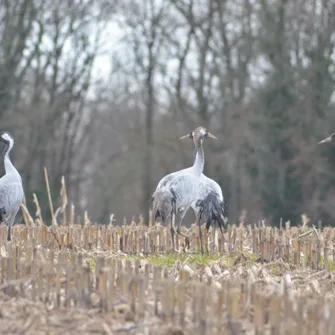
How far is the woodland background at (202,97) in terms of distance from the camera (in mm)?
25016

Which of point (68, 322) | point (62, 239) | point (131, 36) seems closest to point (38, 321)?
point (68, 322)

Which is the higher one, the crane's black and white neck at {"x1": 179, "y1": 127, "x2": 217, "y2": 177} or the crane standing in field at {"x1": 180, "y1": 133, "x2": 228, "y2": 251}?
the crane's black and white neck at {"x1": 179, "y1": 127, "x2": 217, "y2": 177}

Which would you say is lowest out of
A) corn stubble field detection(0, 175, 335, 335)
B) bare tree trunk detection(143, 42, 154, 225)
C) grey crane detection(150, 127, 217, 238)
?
corn stubble field detection(0, 175, 335, 335)

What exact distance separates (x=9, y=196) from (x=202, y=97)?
17.0 metres

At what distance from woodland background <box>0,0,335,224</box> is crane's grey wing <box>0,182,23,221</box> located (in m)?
13.0

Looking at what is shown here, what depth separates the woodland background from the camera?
25.0 m

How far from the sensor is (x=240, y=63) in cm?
2745

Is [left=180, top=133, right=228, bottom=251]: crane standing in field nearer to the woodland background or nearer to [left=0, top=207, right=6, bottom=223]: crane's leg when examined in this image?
[left=0, top=207, right=6, bottom=223]: crane's leg

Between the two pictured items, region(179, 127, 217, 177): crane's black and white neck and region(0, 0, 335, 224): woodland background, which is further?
region(0, 0, 335, 224): woodland background

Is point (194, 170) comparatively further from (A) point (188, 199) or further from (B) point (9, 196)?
(B) point (9, 196)

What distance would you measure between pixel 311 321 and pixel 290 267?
12.3 feet

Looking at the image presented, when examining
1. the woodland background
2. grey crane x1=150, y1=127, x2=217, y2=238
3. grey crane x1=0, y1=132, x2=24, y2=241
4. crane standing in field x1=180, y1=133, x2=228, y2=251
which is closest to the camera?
crane standing in field x1=180, y1=133, x2=228, y2=251

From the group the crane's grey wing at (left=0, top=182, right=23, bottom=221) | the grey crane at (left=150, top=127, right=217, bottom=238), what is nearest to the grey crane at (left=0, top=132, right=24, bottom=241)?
the crane's grey wing at (left=0, top=182, right=23, bottom=221)

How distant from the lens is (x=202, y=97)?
94.2ft
